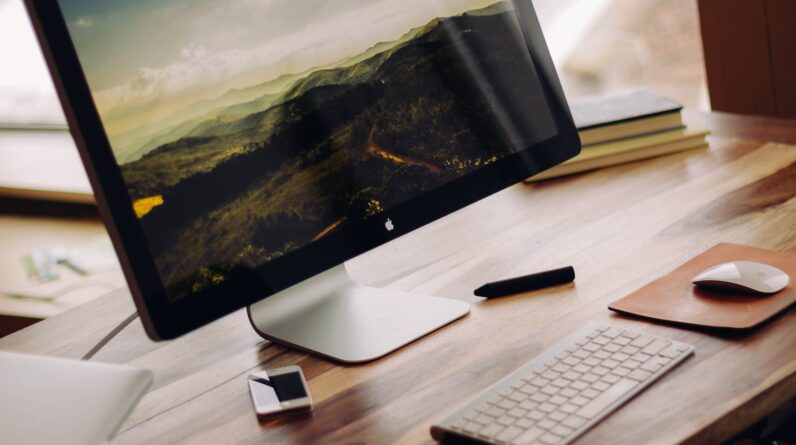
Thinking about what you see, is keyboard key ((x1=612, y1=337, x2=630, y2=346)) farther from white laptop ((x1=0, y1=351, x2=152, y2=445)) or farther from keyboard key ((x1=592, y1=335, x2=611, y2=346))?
white laptop ((x1=0, y1=351, x2=152, y2=445))

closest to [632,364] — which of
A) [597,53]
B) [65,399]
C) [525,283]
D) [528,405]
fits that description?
[528,405]

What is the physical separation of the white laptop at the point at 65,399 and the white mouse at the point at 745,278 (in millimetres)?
608

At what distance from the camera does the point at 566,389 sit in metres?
0.90

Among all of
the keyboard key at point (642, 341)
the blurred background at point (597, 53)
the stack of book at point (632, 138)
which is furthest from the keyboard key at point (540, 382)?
the blurred background at point (597, 53)

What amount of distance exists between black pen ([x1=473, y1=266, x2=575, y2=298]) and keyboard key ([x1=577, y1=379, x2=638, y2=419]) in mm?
284

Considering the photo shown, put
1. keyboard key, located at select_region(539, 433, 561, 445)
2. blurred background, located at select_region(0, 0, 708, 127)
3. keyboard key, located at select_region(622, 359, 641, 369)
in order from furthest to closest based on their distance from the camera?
blurred background, located at select_region(0, 0, 708, 127) < keyboard key, located at select_region(622, 359, 641, 369) < keyboard key, located at select_region(539, 433, 561, 445)

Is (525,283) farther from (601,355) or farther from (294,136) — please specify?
(294,136)

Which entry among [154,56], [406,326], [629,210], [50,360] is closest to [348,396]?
[406,326]

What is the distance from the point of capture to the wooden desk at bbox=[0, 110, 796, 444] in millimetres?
887

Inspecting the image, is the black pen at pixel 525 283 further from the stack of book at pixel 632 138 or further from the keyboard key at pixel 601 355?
the stack of book at pixel 632 138

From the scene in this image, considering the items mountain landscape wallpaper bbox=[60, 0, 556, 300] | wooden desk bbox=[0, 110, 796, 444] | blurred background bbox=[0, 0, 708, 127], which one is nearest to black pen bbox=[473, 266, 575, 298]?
wooden desk bbox=[0, 110, 796, 444]

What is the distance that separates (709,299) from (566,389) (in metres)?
0.24

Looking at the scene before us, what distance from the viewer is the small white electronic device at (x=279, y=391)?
988mm

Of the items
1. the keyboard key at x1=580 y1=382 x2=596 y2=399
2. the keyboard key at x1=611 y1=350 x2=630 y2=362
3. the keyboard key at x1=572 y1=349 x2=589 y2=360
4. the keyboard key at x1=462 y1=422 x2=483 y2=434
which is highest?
the keyboard key at x1=572 y1=349 x2=589 y2=360
